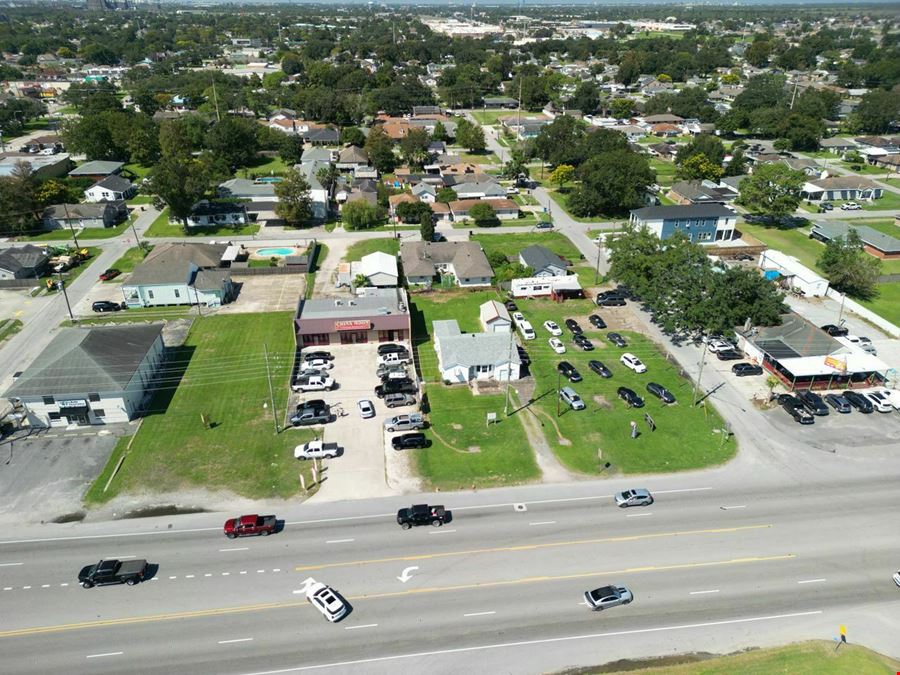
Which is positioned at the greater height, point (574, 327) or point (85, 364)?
point (85, 364)

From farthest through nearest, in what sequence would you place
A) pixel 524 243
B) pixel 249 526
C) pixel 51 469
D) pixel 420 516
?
pixel 524 243 < pixel 51 469 < pixel 420 516 < pixel 249 526

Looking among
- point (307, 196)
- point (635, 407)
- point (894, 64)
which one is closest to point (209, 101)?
point (307, 196)

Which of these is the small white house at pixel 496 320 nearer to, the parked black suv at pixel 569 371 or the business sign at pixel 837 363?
the parked black suv at pixel 569 371

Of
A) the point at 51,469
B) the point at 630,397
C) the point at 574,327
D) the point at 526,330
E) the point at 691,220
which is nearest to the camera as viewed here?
the point at 51,469

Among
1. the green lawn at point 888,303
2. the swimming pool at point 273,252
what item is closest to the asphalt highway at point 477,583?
the green lawn at point 888,303

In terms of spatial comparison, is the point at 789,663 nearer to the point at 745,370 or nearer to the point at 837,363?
the point at 745,370

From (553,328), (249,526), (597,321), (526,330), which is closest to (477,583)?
(249,526)
